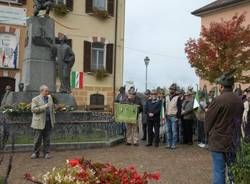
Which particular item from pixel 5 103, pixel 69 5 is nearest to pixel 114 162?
pixel 5 103

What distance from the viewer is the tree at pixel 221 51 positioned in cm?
3108

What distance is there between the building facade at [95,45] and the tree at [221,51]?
177 inches

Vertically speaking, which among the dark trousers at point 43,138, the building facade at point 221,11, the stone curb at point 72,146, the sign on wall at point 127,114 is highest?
the building facade at point 221,11

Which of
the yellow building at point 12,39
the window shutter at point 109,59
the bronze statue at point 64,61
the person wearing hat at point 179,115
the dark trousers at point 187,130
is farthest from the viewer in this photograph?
the window shutter at point 109,59

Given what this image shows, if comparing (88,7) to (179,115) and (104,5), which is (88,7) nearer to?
(104,5)

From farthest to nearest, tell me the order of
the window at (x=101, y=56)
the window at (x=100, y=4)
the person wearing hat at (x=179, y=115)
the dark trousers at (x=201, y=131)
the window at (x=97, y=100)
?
the window at (x=100, y=4) < the window at (x=101, y=56) < the window at (x=97, y=100) < the dark trousers at (x=201, y=131) < the person wearing hat at (x=179, y=115)

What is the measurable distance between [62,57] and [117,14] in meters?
15.9

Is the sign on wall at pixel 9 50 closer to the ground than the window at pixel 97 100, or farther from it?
farther from it

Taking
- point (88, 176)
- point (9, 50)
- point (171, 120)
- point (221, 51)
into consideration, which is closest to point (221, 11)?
point (221, 51)

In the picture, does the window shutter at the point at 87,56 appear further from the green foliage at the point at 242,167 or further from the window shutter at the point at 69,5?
the green foliage at the point at 242,167

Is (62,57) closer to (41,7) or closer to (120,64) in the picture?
(41,7)

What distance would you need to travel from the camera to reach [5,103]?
16.7 meters

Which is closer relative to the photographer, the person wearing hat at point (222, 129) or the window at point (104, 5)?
the person wearing hat at point (222, 129)

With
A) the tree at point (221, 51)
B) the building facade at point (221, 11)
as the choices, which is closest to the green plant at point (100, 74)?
the tree at point (221, 51)
